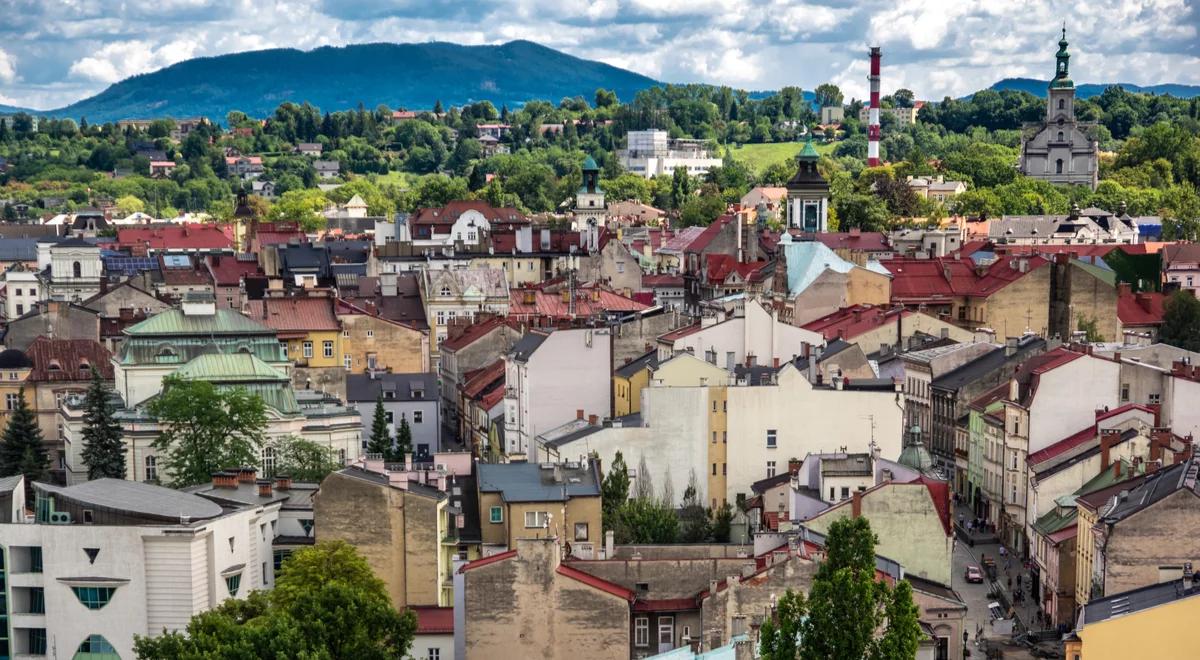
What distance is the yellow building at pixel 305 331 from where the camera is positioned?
91750mm

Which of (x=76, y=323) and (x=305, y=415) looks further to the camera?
(x=76, y=323)

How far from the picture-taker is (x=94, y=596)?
166 feet

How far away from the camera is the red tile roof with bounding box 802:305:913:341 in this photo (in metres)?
95.3

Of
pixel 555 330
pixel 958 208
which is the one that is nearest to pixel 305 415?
pixel 555 330

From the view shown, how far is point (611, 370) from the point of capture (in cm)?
7588

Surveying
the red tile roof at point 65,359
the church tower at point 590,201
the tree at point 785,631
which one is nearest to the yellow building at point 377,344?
the red tile roof at point 65,359

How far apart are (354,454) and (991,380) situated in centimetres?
2612

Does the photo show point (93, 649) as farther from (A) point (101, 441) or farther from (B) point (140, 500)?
(A) point (101, 441)

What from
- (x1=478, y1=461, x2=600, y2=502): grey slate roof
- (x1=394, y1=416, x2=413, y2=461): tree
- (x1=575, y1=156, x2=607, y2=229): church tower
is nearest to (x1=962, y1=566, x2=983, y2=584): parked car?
(x1=478, y1=461, x2=600, y2=502): grey slate roof

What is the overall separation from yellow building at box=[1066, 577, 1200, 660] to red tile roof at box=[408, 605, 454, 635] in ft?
46.6

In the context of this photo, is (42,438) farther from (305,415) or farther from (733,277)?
(733,277)

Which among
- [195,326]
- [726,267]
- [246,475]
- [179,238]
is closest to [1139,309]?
[726,267]

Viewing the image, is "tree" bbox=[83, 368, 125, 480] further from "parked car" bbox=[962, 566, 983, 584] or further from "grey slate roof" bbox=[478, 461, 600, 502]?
"parked car" bbox=[962, 566, 983, 584]

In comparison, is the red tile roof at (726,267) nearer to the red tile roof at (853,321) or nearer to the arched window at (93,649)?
the red tile roof at (853,321)
